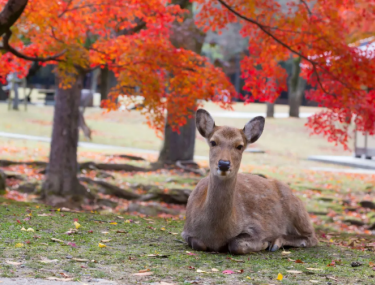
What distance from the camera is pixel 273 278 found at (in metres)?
5.26

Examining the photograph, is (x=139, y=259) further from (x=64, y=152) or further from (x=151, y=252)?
(x=64, y=152)

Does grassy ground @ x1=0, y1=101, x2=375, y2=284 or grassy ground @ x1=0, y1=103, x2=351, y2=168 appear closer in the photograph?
grassy ground @ x1=0, y1=101, x2=375, y2=284

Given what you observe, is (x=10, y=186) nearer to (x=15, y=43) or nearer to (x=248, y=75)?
(x=15, y=43)

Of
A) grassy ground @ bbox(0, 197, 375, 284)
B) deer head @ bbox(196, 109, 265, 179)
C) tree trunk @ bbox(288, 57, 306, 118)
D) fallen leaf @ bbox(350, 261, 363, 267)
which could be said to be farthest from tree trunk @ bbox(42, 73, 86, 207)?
tree trunk @ bbox(288, 57, 306, 118)

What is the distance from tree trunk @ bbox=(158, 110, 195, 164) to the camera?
2070 cm

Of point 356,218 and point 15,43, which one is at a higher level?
point 15,43

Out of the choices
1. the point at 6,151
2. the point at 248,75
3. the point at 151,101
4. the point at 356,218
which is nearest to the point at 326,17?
the point at 248,75

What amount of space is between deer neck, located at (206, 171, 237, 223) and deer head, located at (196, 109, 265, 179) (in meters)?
0.13

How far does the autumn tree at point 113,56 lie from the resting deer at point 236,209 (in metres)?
5.01

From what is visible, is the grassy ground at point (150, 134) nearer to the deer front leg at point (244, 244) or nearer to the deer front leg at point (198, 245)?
the deer front leg at point (244, 244)

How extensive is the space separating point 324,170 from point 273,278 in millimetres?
18312

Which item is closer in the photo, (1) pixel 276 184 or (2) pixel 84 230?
(2) pixel 84 230

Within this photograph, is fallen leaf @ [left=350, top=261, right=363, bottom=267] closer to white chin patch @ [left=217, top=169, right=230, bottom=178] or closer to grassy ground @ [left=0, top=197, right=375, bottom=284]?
grassy ground @ [left=0, top=197, right=375, bottom=284]

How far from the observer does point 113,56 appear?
12.0 m
